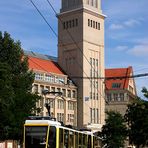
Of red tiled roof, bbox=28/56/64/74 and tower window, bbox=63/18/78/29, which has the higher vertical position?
tower window, bbox=63/18/78/29

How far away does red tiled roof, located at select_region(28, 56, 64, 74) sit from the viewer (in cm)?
12550

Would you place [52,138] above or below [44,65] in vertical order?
below

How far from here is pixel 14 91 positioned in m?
50.2

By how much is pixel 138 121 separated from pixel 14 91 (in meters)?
13.1

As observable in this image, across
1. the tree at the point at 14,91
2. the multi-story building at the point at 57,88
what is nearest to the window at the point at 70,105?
the multi-story building at the point at 57,88

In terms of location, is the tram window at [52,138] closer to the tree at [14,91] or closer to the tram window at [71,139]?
the tram window at [71,139]

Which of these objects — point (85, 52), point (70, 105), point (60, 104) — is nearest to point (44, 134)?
point (60, 104)

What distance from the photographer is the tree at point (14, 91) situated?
42.4 metres

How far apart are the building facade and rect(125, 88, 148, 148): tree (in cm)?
7037

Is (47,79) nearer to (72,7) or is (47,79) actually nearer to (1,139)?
(72,7)

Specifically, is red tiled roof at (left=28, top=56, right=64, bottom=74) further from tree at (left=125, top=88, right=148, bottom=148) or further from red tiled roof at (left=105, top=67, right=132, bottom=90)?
tree at (left=125, top=88, right=148, bottom=148)

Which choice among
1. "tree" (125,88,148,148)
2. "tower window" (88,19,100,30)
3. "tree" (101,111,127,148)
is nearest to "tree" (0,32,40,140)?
"tree" (125,88,148,148)

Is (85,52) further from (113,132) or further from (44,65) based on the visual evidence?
(113,132)

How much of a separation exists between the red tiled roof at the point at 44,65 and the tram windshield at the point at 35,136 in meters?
92.1
